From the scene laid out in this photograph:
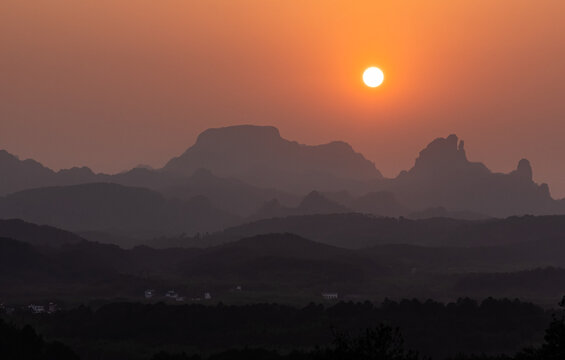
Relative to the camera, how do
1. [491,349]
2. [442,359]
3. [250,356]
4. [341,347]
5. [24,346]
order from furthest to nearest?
[491,349], [442,359], [250,356], [24,346], [341,347]

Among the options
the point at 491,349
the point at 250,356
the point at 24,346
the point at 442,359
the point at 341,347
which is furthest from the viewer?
the point at 491,349

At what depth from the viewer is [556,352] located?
6981cm

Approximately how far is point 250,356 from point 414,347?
43133 millimetres

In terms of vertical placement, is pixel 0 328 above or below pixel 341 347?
above

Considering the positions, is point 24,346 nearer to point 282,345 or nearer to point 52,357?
point 52,357

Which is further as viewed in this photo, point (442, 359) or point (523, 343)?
point (523, 343)

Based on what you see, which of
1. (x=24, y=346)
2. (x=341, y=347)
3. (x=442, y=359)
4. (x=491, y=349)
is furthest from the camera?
(x=491, y=349)

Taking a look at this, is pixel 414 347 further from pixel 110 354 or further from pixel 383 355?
pixel 383 355

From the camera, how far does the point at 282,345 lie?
19762cm

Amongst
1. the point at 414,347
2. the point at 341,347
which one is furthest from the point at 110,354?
the point at 341,347

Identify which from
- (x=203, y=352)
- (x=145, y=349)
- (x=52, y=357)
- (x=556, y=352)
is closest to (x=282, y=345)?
(x=203, y=352)

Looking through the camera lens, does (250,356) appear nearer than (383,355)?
No

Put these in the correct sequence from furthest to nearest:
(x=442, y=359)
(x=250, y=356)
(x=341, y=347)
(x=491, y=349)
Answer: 1. (x=491, y=349)
2. (x=442, y=359)
3. (x=250, y=356)
4. (x=341, y=347)

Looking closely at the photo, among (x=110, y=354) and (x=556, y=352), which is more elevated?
(x=110, y=354)
